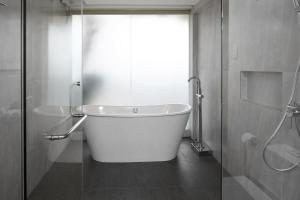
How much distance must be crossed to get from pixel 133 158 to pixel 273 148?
194 centimetres

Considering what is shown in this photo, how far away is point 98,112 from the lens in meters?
3.77

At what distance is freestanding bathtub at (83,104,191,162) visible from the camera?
12.4 feet

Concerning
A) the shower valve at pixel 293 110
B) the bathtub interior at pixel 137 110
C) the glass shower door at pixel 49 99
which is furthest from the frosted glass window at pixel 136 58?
the shower valve at pixel 293 110

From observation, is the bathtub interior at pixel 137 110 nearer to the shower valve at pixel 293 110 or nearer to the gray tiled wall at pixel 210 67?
the gray tiled wall at pixel 210 67

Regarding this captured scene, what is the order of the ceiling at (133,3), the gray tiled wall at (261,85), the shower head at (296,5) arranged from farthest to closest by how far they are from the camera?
the ceiling at (133,3) < the gray tiled wall at (261,85) < the shower head at (296,5)

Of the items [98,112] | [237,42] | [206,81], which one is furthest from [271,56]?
[98,112]

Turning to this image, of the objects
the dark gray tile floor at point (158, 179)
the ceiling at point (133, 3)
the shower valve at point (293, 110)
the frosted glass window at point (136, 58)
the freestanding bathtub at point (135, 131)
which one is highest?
the ceiling at point (133, 3)

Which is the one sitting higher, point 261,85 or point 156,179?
point 261,85

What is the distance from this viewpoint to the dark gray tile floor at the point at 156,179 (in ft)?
10.6

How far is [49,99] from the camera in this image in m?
1.73

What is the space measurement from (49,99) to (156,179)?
2.04 meters

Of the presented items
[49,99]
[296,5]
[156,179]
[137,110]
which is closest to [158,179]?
[156,179]

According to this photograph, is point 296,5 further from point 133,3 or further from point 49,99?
point 133,3

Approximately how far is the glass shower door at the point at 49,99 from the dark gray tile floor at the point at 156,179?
108 cm
